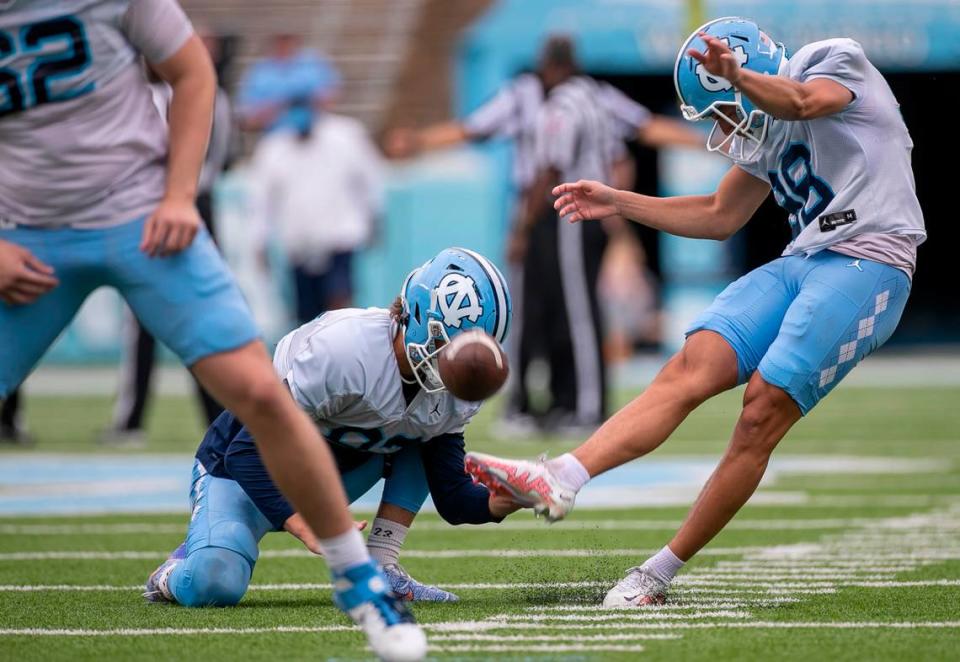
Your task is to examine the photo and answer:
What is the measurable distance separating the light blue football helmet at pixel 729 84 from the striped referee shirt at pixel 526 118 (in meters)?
6.69

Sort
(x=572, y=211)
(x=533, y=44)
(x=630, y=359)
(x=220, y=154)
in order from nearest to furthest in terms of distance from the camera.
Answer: (x=572, y=211), (x=220, y=154), (x=533, y=44), (x=630, y=359)

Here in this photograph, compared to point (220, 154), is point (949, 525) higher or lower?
higher

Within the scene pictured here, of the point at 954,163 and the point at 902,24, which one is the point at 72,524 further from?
the point at 954,163

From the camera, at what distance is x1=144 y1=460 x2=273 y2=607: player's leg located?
15.8 feet

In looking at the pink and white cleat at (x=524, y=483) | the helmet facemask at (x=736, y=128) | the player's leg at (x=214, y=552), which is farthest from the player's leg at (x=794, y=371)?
the player's leg at (x=214, y=552)

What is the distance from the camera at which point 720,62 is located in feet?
14.3

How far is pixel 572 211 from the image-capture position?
5234 mm

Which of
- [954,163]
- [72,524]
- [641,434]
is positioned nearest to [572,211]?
[641,434]

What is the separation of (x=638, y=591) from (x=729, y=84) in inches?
56.8

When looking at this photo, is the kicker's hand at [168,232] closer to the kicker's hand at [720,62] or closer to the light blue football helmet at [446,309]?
the light blue football helmet at [446,309]

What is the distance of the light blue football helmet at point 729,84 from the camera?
482cm

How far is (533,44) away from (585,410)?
9.81 meters

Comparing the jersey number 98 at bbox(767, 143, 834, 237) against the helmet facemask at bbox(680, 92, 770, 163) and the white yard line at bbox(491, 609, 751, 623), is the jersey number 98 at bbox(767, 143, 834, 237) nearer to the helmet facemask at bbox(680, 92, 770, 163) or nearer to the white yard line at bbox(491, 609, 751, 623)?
the helmet facemask at bbox(680, 92, 770, 163)

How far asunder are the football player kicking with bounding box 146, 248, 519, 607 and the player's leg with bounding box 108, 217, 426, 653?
2.69 ft
